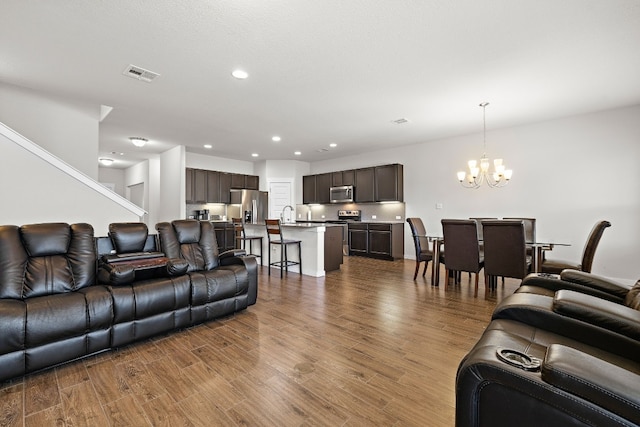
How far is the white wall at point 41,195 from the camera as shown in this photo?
3527mm

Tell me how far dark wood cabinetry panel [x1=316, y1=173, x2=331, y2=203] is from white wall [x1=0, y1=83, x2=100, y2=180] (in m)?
5.50

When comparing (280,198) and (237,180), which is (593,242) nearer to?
(280,198)

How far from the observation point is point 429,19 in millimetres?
2400

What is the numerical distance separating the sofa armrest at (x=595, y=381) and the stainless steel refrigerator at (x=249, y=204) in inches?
311

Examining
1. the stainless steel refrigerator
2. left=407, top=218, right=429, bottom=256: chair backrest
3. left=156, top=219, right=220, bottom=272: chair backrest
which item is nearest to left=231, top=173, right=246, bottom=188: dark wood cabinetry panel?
the stainless steel refrigerator

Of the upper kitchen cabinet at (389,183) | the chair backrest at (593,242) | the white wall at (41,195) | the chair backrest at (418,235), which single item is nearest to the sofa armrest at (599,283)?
the chair backrest at (593,242)

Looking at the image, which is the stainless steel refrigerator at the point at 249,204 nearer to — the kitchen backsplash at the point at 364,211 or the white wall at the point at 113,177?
the kitchen backsplash at the point at 364,211

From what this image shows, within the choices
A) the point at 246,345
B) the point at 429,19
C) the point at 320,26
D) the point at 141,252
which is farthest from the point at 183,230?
the point at 429,19

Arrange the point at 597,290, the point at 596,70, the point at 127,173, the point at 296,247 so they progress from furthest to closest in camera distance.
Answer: the point at 127,173
the point at 296,247
the point at 596,70
the point at 597,290

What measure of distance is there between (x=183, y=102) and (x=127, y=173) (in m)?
8.36

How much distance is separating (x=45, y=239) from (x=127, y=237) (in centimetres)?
61

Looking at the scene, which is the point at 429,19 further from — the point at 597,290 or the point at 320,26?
the point at 597,290

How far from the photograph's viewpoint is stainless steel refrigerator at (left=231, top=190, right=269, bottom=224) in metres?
8.28

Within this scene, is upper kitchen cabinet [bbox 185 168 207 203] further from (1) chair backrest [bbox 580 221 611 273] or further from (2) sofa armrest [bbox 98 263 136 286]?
(1) chair backrest [bbox 580 221 611 273]
